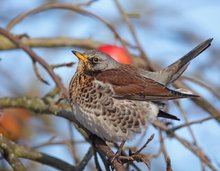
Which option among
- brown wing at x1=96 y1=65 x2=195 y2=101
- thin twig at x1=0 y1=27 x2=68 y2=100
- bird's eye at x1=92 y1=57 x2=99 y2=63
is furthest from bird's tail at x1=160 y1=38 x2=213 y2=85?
thin twig at x1=0 y1=27 x2=68 y2=100

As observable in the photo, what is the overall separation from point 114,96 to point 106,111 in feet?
0.51

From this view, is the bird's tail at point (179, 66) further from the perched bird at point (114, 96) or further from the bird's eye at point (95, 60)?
the bird's eye at point (95, 60)

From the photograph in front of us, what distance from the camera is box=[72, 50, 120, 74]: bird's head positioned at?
13.5ft

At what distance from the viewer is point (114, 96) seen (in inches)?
156

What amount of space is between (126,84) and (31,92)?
262 centimetres

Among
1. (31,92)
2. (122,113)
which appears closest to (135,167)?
(122,113)

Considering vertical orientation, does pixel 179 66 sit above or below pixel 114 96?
above

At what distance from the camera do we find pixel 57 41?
504cm

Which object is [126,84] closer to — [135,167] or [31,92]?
[135,167]

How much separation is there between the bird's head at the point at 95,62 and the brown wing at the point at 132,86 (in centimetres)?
7

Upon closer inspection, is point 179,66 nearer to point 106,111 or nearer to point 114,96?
point 114,96

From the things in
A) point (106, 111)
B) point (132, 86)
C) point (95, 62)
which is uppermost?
point (95, 62)

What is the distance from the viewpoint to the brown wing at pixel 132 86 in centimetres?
401

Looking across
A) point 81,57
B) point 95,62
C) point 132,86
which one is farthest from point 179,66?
point 81,57
